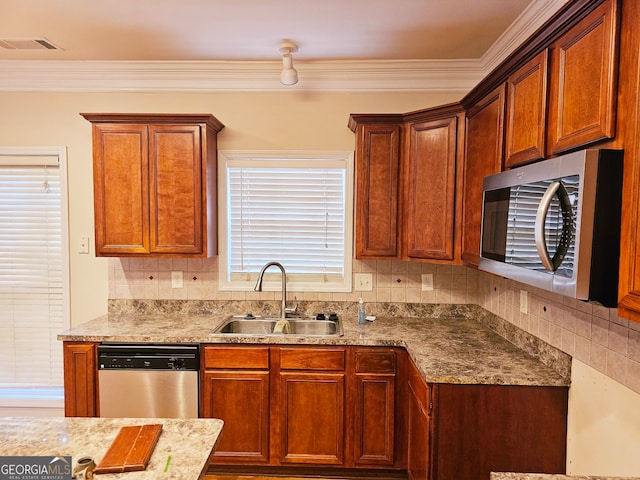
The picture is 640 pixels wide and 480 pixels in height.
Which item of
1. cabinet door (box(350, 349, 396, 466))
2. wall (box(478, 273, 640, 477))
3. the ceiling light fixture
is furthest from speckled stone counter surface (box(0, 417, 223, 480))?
the ceiling light fixture

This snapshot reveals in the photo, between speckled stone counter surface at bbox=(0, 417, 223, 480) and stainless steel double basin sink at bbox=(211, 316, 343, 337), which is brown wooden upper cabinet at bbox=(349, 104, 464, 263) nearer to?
stainless steel double basin sink at bbox=(211, 316, 343, 337)

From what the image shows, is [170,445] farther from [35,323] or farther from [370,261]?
[35,323]

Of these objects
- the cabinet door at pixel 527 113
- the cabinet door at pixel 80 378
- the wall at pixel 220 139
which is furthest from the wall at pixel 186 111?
the cabinet door at pixel 527 113

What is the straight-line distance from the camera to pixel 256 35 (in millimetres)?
2424

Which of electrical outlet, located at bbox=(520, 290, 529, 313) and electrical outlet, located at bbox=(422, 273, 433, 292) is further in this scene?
electrical outlet, located at bbox=(422, 273, 433, 292)

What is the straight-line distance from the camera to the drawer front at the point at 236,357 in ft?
7.93

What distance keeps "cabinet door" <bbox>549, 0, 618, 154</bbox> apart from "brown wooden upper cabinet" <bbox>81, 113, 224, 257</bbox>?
6.62 feet

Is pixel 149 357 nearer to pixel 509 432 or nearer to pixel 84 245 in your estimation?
pixel 84 245

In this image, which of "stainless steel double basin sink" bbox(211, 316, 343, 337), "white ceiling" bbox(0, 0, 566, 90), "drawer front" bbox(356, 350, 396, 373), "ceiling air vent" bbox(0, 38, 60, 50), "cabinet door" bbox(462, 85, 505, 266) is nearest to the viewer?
"cabinet door" bbox(462, 85, 505, 266)

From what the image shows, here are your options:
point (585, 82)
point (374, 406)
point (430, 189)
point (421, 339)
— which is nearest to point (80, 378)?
point (374, 406)

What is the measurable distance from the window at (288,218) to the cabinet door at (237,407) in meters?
0.76

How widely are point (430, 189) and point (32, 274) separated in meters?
2.95

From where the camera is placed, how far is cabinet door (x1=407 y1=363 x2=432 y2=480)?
1.85m

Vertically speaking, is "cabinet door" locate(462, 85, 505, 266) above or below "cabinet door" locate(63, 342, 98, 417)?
above
